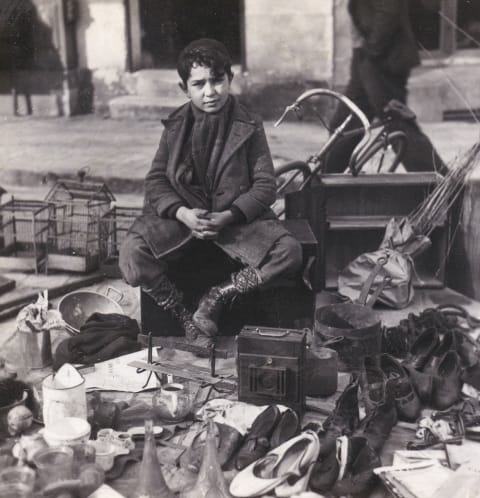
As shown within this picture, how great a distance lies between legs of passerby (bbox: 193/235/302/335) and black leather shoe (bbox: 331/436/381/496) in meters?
1.54

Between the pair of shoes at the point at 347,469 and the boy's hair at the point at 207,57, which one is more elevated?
the boy's hair at the point at 207,57

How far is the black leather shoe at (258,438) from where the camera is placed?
4.08 metres

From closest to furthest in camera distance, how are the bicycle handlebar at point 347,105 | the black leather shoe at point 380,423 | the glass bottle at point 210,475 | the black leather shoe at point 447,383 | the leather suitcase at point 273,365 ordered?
the glass bottle at point 210,475 → the black leather shoe at point 380,423 → the leather suitcase at point 273,365 → the black leather shoe at point 447,383 → the bicycle handlebar at point 347,105

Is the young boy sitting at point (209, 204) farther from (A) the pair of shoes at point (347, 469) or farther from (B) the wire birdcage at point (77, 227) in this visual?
(A) the pair of shoes at point (347, 469)

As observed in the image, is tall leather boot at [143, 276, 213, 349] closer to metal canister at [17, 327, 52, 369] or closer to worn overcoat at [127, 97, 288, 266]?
worn overcoat at [127, 97, 288, 266]

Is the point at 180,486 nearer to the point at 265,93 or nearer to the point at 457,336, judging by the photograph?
the point at 457,336

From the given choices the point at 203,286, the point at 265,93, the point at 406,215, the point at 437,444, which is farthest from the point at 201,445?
the point at 265,93

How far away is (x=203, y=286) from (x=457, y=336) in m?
1.78

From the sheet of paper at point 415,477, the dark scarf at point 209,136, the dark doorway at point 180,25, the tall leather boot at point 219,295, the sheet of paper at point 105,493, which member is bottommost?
the sheet of paper at point 105,493

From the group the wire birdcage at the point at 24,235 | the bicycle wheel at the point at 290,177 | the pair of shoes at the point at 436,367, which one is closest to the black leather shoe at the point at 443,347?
the pair of shoes at the point at 436,367

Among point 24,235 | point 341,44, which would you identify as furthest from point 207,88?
point 24,235

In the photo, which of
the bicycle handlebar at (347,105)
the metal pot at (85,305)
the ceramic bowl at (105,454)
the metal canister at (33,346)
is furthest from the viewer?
the bicycle handlebar at (347,105)

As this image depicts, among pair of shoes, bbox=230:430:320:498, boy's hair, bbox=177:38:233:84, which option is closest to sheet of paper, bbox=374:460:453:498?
pair of shoes, bbox=230:430:320:498

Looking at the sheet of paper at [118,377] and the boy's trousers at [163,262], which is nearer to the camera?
the sheet of paper at [118,377]
